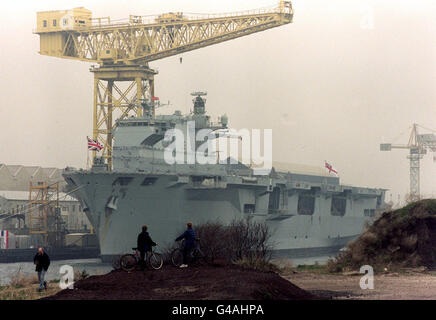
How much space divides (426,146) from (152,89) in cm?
4111

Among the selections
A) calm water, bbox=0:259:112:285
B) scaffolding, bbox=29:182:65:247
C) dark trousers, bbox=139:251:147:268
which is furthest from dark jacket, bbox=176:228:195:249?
scaffolding, bbox=29:182:65:247

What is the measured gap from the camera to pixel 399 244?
23516mm

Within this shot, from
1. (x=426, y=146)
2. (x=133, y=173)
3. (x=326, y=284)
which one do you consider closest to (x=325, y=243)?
(x=133, y=173)

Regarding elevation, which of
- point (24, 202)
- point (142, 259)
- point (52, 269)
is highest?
point (142, 259)

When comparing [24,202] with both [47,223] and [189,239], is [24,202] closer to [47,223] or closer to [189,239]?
[47,223]

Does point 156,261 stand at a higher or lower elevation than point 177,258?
higher

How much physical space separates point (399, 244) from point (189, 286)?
1038 cm

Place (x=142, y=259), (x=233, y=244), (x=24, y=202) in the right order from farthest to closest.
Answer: (x=24, y=202) < (x=233, y=244) < (x=142, y=259)

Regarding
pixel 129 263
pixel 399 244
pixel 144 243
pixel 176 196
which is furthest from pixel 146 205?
pixel 144 243

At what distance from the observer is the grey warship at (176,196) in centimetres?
4484

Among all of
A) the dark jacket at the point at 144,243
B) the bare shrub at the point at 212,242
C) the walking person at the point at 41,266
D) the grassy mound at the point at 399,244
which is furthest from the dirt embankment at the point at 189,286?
the grassy mound at the point at 399,244

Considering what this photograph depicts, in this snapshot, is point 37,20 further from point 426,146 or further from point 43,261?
point 426,146

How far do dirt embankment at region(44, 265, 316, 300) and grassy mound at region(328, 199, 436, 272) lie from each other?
7317mm

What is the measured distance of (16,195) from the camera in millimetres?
83188
